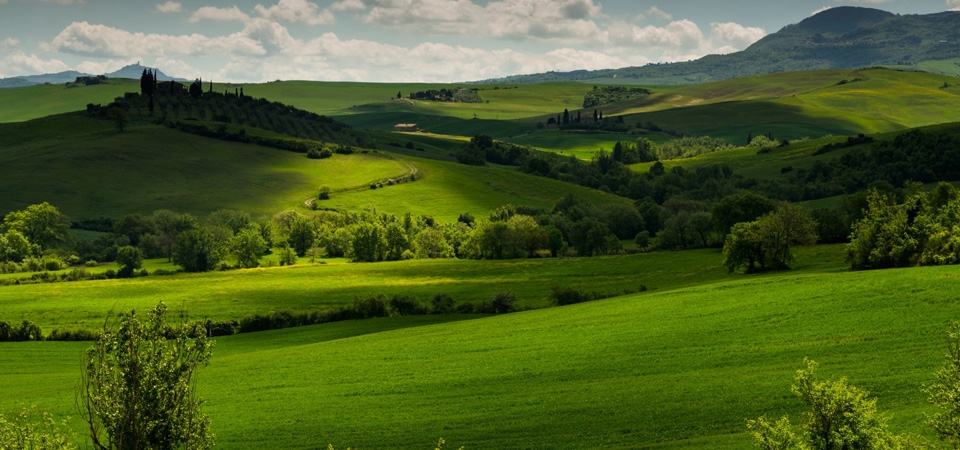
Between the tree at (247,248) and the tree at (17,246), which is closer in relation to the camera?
the tree at (247,248)

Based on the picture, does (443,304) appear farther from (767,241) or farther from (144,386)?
(144,386)

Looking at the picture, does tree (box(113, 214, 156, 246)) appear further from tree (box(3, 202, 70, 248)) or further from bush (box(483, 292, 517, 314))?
bush (box(483, 292, 517, 314))

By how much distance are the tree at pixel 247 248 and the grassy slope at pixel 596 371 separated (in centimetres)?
6219

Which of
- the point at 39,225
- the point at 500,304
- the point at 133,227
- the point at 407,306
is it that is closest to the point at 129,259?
the point at 133,227

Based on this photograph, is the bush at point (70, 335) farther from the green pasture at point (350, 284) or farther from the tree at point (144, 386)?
the tree at point (144, 386)

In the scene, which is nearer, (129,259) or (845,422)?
(845,422)

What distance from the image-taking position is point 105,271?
126m

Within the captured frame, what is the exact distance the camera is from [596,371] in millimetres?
55281

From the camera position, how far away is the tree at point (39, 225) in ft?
498

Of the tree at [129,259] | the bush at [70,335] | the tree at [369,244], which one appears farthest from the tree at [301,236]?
Result: the bush at [70,335]

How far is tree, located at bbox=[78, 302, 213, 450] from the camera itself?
92.4 ft

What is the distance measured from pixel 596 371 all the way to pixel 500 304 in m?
33.5

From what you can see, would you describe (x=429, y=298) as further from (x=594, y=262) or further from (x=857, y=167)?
(x=857, y=167)

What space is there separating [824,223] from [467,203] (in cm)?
9453
